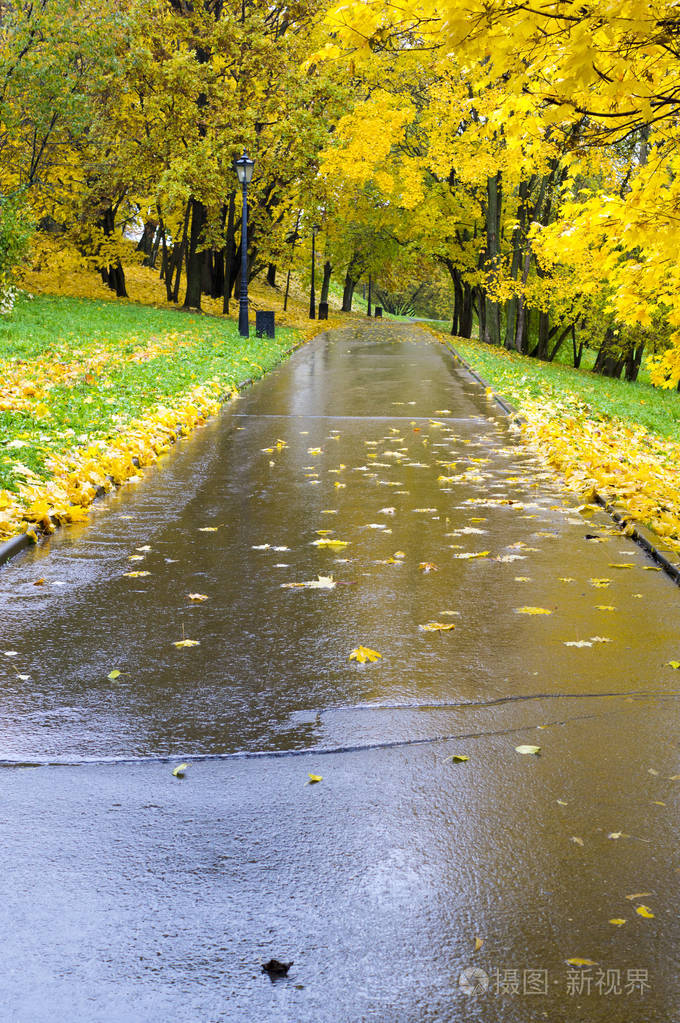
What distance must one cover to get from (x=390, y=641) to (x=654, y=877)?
7.58 feet

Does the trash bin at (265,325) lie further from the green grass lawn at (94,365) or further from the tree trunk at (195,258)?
the tree trunk at (195,258)

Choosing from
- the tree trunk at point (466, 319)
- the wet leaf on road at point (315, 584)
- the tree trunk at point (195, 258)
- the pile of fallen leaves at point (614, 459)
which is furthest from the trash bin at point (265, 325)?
the wet leaf on road at point (315, 584)

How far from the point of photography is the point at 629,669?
189 inches

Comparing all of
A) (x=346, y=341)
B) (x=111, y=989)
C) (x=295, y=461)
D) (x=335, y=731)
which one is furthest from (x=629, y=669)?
(x=346, y=341)

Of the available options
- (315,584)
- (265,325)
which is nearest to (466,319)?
(265,325)

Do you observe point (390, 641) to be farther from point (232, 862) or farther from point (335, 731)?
point (232, 862)

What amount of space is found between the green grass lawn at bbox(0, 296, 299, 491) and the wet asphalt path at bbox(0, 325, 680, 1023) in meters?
2.85

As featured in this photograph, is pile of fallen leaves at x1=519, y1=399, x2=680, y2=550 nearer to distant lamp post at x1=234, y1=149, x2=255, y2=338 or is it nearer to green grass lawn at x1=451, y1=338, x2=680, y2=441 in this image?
green grass lawn at x1=451, y1=338, x2=680, y2=441

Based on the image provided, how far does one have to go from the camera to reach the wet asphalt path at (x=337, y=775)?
8.62 feet

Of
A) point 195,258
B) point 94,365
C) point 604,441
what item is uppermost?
→ point 195,258

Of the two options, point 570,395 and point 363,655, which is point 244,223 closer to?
point 570,395

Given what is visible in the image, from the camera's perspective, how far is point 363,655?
16.2 feet

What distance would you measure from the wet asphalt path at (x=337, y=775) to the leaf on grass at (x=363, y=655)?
0.14 feet

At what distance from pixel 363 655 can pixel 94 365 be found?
41.6 ft
